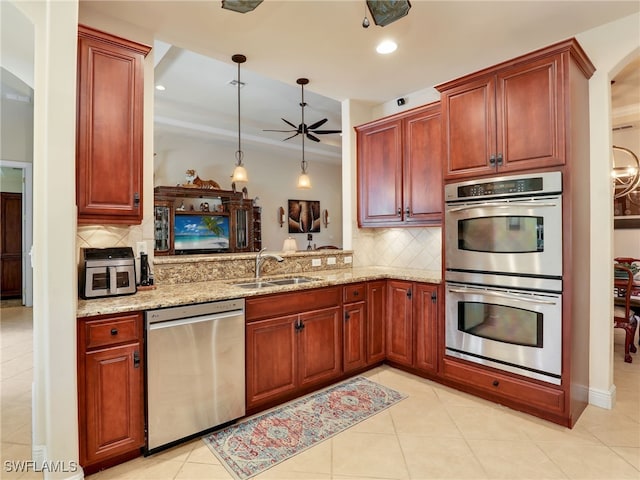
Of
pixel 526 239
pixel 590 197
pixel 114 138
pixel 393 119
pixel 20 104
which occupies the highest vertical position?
pixel 20 104

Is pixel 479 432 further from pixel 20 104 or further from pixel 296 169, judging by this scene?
pixel 20 104

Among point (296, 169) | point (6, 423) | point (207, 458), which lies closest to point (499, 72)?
point (207, 458)

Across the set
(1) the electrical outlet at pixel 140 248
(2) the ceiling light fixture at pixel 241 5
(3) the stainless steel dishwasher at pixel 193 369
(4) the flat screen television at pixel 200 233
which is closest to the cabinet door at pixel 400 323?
(3) the stainless steel dishwasher at pixel 193 369

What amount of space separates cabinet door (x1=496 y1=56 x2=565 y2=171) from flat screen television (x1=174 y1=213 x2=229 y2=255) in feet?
16.9

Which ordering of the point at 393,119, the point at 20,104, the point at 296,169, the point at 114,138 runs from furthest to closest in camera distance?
the point at 296,169 < the point at 20,104 < the point at 393,119 < the point at 114,138

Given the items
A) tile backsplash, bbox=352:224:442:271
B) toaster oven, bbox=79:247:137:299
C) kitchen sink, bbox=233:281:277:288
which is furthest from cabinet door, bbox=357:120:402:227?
toaster oven, bbox=79:247:137:299

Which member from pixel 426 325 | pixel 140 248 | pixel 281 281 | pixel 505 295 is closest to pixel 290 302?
pixel 281 281

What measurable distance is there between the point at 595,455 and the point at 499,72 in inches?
99.7

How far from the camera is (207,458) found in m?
2.00

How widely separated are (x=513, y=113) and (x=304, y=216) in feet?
19.6

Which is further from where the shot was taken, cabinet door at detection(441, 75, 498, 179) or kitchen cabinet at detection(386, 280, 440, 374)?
kitchen cabinet at detection(386, 280, 440, 374)

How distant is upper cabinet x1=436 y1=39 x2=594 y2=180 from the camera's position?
227cm

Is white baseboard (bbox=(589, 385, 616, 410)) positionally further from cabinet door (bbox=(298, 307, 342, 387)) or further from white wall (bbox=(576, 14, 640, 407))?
cabinet door (bbox=(298, 307, 342, 387))

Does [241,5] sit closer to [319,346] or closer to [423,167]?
[423,167]
